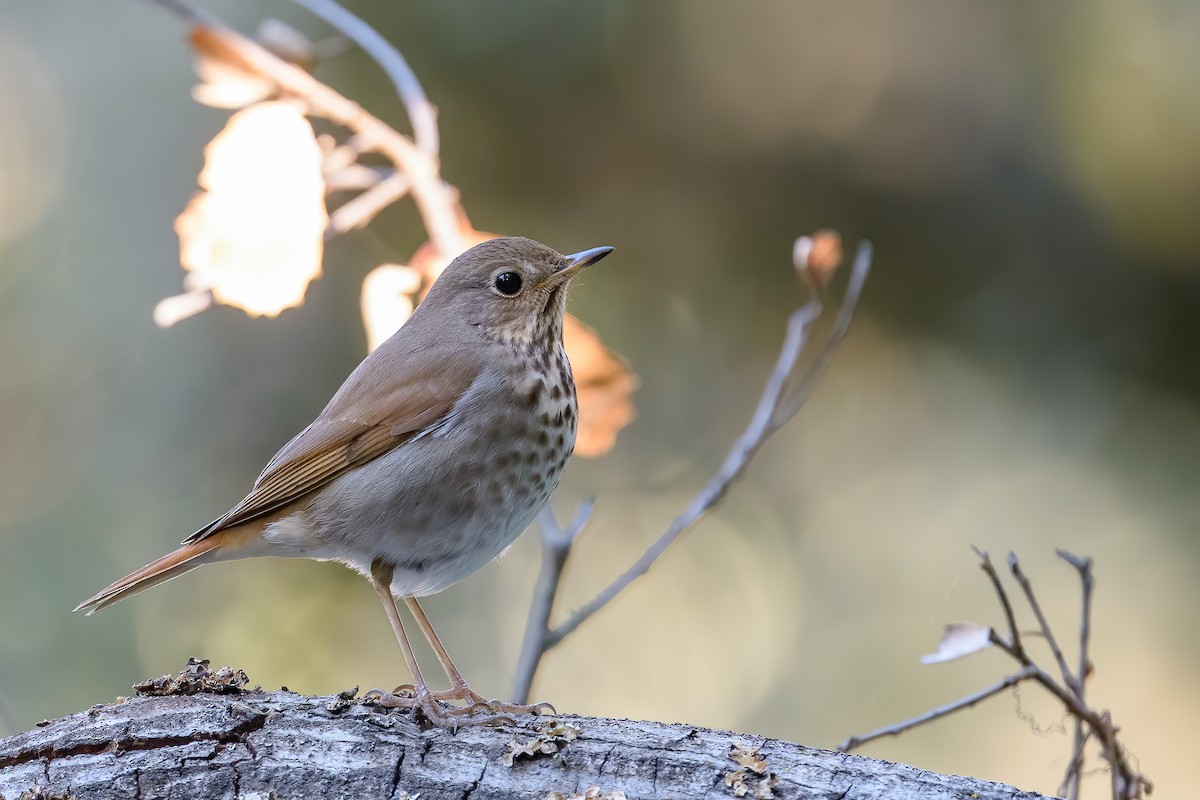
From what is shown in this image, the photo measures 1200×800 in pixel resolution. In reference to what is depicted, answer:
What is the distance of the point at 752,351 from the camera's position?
462 centimetres

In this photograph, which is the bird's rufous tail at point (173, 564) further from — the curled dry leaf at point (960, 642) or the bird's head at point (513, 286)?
the curled dry leaf at point (960, 642)

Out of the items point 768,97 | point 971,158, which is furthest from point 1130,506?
point 768,97

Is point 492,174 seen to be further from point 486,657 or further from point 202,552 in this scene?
point 202,552

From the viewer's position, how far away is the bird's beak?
9.53 feet

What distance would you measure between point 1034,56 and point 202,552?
338 cm

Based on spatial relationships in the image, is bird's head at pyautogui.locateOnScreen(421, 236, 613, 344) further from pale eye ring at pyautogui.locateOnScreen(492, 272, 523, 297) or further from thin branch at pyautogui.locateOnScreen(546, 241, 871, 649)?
thin branch at pyautogui.locateOnScreen(546, 241, 871, 649)

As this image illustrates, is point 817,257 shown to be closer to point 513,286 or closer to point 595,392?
point 595,392

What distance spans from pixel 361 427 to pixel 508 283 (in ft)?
1.74

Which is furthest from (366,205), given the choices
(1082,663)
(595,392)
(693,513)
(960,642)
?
(1082,663)

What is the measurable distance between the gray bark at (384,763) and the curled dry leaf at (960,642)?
8.4 inches

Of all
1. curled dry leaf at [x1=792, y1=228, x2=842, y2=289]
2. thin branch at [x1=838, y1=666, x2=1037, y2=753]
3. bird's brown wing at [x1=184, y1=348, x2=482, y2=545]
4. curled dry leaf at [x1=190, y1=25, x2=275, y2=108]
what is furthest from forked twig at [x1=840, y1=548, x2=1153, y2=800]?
curled dry leaf at [x1=190, y1=25, x2=275, y2=108]

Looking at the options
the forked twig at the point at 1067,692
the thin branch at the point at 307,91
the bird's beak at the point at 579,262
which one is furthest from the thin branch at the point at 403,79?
the forked twig at the point at 1067,692

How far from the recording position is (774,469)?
4816 millimetres

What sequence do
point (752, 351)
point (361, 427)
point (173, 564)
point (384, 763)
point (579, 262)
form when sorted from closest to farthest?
point (384, 763), point (173, 564), point (361, 427), point (579, 262), point (752, 351)
